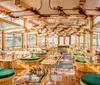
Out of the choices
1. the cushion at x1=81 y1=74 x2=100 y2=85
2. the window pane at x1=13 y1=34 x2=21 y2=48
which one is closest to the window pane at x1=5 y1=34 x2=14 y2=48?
the window pane at x1=13 y1=34 x2=21 y2=48

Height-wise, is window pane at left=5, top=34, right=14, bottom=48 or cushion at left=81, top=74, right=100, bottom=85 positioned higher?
window pane at left=5, top=34, right=14, bottom=48

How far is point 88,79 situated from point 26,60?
3944 millimetres

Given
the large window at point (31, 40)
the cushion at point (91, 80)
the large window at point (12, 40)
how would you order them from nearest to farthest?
the cushion at point (91, 80) → the large window at point (12, 40) → the large window at point (31, 40)

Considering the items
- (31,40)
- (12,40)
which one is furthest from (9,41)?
(31,40)

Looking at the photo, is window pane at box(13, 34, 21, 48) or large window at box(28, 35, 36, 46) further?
large window at box(28, 35, 36, 46)

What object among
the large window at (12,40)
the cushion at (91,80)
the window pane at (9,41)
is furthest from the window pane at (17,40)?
the cushion at (91,80)

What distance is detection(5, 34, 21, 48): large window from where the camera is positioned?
44.5ft

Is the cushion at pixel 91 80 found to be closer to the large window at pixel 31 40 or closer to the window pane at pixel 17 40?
the window pane at pixel 17 40

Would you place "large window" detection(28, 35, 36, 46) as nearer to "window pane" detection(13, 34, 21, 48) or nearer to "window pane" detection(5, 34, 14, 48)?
"window pane" detection(13, 34, 21, 48)

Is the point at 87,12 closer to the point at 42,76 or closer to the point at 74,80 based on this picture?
the point at 42,76

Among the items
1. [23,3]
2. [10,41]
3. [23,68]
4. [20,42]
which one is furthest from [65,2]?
[20,42]

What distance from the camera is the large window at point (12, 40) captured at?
44.5 feet

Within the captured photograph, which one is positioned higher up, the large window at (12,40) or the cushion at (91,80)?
the large window at (12,40)

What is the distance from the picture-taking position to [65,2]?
4.44 metres
